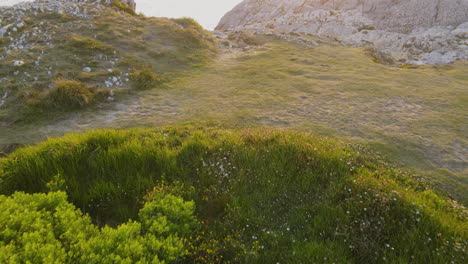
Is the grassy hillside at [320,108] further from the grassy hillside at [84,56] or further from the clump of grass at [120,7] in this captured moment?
the clump of grass at [120,7]

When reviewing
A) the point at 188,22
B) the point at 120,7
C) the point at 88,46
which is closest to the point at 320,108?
the point at 88,46

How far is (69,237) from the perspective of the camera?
11.7 feet

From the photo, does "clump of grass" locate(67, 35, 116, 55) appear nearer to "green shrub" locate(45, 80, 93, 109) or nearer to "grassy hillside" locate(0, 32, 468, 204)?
"grassy hillside" locate(0, 32, 468, 204)

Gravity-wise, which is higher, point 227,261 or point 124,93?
point 124,93

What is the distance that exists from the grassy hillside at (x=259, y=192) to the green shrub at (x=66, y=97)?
4.30 meters

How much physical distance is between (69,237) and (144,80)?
10990 millimetres

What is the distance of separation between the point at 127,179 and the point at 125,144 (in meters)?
1.37

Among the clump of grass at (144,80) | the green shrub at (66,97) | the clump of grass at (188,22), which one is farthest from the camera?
the clump of grass at (188,22)

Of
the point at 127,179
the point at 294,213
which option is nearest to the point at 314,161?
the point at 294,213

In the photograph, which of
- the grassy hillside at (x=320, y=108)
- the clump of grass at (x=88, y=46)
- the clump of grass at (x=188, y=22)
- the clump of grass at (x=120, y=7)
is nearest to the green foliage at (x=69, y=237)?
the grassy hillside at (x=320, y=108)

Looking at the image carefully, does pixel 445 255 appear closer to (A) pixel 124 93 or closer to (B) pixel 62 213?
(B) pixel 62 213

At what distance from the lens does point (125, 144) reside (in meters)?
6.96

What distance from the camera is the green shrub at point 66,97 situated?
33.8ft

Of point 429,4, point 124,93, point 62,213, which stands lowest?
point 62,213
